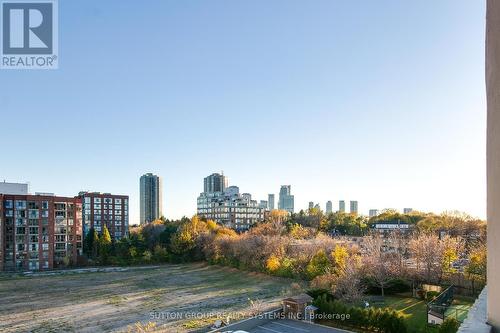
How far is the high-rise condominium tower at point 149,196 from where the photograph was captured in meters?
116

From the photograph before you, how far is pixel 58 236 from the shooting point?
47.2 m

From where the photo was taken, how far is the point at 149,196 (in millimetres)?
116375

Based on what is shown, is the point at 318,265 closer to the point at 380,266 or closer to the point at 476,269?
the point at 380,266

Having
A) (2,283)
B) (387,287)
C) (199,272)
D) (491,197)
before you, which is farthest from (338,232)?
Result: (491,197)

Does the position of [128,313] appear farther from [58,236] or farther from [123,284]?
[58,236]

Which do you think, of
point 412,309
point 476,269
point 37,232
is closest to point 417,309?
point 412,309

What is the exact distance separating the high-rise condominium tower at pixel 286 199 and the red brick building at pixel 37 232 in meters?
133

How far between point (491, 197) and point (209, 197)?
9220 cm

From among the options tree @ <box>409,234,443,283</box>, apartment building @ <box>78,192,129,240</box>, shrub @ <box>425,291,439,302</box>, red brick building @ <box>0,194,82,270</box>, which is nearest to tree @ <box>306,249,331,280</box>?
tree @ <box>409,234,443,283</box>

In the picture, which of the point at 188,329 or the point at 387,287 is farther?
the point at 387,287

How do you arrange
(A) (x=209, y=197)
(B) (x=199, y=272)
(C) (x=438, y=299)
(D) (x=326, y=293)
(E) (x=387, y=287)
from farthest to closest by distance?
1. (A) (x=209, y=197)
2. (B) (x=199, y=272)
3. (E) (x=387, y=287)
4. (D) (x=326, y=293)
5. (C) (x=438, y=299)

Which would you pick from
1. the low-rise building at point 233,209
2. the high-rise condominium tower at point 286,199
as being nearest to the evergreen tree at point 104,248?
the low-rise building at point 233,209

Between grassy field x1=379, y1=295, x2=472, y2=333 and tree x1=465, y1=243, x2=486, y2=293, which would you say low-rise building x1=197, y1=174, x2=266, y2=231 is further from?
tree x1=465, y1=243, x2=486, y2=293

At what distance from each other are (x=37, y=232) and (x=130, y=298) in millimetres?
23918
